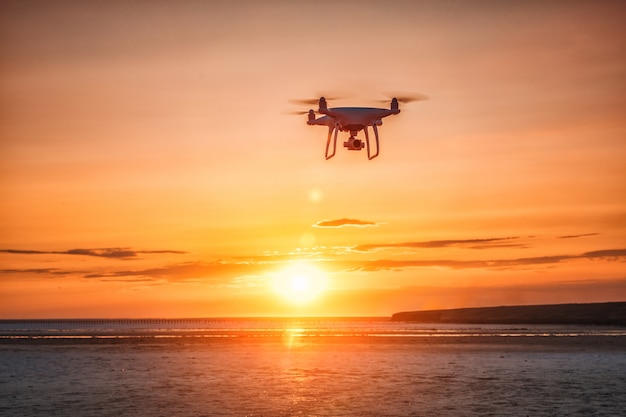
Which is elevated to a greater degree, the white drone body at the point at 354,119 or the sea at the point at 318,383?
the white drone body at the point at 354,119

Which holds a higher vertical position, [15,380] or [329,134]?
[329,134]

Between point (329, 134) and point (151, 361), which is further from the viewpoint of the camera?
point (151, 361)

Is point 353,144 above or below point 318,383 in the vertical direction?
above

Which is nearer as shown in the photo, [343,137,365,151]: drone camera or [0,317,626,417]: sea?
[0,317,626,417]: sea

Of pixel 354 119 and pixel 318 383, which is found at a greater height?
pixel 354 119

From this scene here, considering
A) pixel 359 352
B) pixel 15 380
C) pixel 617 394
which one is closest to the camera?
pixel 617 394

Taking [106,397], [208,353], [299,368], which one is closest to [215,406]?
[106,397]

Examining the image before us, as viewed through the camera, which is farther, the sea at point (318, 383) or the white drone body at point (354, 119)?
the white drone body at point (354, 119)

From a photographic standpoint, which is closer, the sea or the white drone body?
the sea

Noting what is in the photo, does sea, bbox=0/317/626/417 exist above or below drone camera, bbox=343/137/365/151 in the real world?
below

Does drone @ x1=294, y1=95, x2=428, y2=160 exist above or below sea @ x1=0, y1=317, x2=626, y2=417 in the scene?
above

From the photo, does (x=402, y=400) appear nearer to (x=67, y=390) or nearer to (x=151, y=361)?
(x=67, y=390)
